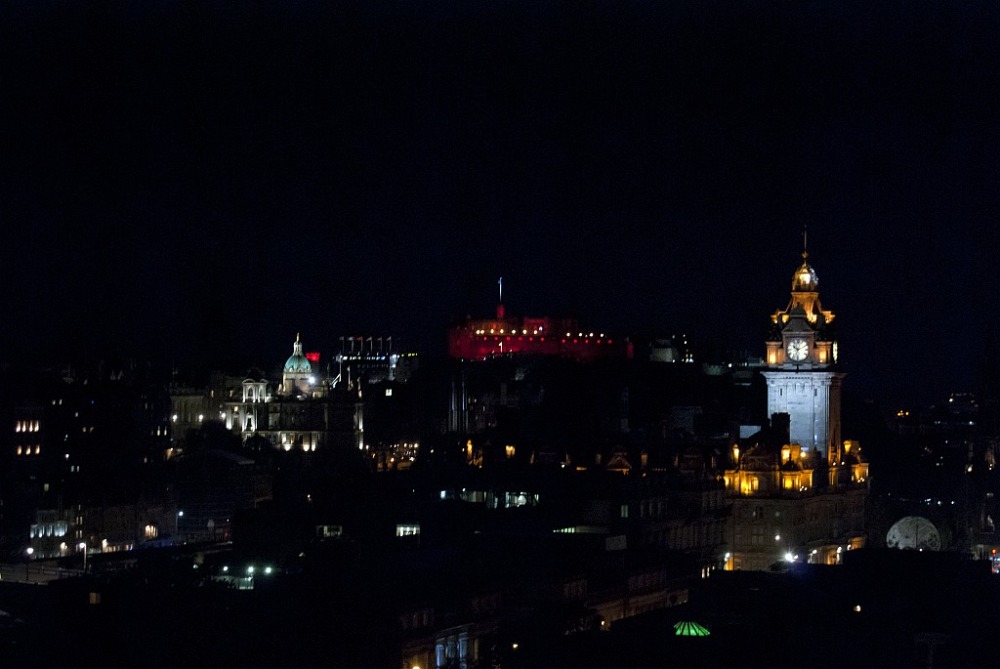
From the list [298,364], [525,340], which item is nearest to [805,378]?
[298,364]

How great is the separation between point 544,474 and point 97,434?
48099 millimetres

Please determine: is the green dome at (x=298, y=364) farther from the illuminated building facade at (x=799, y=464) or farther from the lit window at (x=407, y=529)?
the lit window at (x=407, y=529)

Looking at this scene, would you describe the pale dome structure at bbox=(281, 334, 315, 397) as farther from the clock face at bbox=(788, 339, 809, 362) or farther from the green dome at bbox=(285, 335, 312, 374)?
the clock face at bbox=(788, 339, 809, 362)

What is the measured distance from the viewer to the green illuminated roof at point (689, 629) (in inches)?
2477

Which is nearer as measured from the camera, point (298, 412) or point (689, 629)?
point (689, 629)

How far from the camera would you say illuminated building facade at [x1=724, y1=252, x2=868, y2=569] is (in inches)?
4163

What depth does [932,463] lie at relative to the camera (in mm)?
152250

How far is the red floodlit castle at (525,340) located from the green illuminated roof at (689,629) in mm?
117551

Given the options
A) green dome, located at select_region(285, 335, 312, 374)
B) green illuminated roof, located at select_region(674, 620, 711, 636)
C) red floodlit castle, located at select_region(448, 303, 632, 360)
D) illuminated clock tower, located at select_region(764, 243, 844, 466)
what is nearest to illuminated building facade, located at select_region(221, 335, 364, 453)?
green dome, located at select_region(285, 335, 312, 374)

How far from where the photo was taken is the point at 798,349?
385 ft

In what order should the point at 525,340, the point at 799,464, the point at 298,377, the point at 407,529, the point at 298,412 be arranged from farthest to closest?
1. the point at 525,340
2. the point at 298,377
3. the point at 298,412
4. the point at 799,464
5. the point at 407,529

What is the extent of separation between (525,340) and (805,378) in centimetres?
7137

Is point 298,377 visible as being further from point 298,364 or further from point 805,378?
point 805,378

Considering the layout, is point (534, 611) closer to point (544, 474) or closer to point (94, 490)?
point (544, 474)
